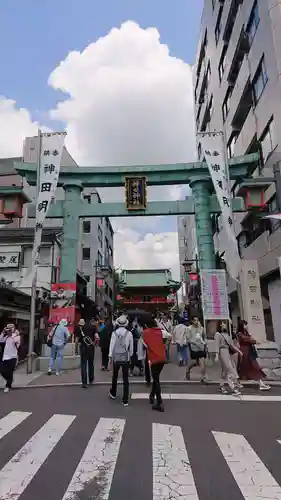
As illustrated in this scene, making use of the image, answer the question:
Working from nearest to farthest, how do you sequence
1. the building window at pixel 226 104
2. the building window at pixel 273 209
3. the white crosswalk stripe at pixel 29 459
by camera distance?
the white crosswalk stripe at pixel 29 459
the building window at pixel 273 209
the building window at pixel 226 104

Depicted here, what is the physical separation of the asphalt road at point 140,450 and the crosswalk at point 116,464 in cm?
1

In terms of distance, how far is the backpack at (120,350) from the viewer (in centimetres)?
772

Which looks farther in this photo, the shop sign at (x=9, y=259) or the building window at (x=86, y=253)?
the building window at (x=86, y=253)

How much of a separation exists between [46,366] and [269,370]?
8.25 m

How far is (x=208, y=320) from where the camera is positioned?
13508 millimetres

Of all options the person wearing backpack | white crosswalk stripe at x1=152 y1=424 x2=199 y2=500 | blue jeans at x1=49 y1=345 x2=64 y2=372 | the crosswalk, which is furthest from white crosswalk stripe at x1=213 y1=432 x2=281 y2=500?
blue jeans at x1=49 y1=345 x2=64 y2=372

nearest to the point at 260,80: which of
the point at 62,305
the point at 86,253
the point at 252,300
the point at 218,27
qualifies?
the point at 218,27

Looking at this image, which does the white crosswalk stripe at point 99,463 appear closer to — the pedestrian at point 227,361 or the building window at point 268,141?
the pedestrian at point 227,361

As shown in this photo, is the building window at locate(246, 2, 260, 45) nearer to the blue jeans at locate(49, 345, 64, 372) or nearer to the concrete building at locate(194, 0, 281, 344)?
the concrete building at locate(194, 0, 281, 344)

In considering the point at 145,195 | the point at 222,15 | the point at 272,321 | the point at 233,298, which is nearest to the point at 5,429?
the point at 145,195

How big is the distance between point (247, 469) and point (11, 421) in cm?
437

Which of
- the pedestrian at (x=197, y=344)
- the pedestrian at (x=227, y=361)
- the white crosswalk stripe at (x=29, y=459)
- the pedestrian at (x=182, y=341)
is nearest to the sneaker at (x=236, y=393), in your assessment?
the pedestrian at (x=227, y=361)

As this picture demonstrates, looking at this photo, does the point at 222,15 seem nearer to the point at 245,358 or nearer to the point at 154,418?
the point at 245,358

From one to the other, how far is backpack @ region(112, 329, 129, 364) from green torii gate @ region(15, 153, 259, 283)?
25.8 ft
